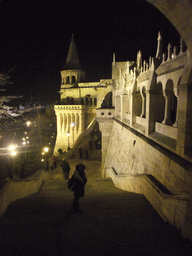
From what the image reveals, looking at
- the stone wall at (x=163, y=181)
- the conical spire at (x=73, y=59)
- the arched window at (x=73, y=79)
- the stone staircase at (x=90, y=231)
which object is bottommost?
the stone staircase at (x=90, y=231)

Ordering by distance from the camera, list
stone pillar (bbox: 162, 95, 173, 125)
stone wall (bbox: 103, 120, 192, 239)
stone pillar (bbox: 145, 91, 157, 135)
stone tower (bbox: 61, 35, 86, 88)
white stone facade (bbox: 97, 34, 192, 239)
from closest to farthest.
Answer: stone wall (bbox: 103, 120, 192, 239) < white stone facade (bbox: 97, 34, 192, 239) < stone pillar (bbox: 162, 95, 173, 125) < stone pillar (bbox: 145, 91, 157, 135) < stone tower (bbox: 61, 35, 86, 88)

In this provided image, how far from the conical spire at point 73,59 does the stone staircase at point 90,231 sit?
2973cm

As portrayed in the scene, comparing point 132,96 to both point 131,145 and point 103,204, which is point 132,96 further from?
point 103,204

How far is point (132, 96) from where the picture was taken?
701 cm

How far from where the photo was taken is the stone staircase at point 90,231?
7.84ft

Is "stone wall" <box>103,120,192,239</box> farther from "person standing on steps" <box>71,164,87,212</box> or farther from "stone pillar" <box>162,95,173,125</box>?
"person standing on steps" <box>71,164,87,212</box>

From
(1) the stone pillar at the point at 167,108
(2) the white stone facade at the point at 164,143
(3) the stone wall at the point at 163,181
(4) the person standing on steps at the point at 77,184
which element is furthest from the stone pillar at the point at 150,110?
(4) the person standing on steps at the point at 77,184

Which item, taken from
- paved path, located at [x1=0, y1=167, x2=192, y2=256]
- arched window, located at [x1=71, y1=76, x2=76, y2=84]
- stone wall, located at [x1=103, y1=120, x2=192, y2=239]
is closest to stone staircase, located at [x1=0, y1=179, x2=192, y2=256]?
paved path, located at [x1=0, y1=167, x2=192, y2=256]

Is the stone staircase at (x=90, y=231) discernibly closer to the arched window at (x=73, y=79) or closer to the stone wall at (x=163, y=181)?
the stone wall at (x=163, y=181)

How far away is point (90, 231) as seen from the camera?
110 inches

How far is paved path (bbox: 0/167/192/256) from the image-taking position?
239 cm

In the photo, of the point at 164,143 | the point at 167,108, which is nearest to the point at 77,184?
the point at 164,143

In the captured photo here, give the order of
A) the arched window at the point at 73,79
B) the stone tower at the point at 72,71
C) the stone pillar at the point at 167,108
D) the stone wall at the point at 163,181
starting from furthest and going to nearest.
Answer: the arched window at the point at 73,79
the stone tower at the point at 72,71
the stone pillar at the point at 167,108
the stone wall at the point at 163,181

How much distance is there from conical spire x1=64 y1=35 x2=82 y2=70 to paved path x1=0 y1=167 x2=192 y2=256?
29758mm
